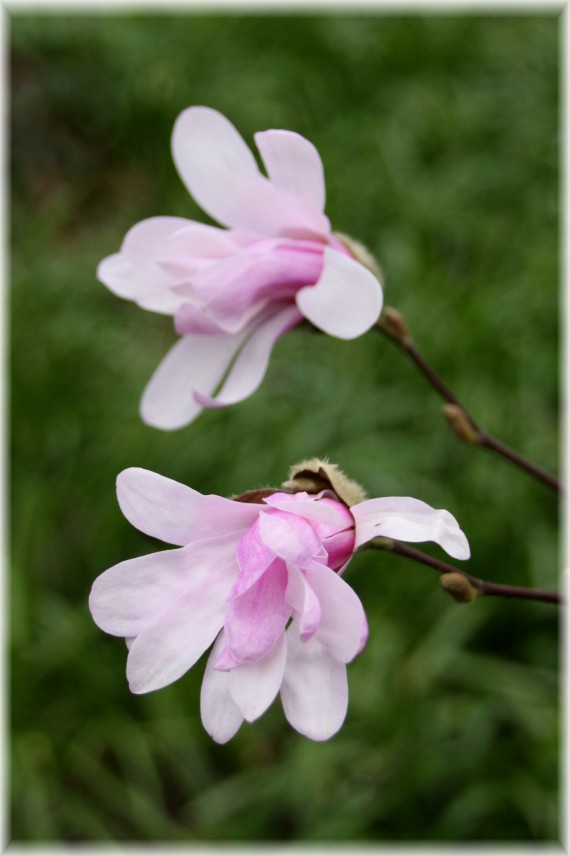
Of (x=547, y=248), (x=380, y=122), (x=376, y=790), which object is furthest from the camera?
(x=380, y=122)

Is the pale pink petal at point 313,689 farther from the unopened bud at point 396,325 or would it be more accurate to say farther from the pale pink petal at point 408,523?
the unopened bud at point 396,325

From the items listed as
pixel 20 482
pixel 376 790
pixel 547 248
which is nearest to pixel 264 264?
pixel 376 790

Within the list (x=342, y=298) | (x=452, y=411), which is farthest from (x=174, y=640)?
(x=452, y=411)

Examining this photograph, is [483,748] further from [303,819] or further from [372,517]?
[372,517]

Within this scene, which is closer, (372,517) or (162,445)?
(372,517)

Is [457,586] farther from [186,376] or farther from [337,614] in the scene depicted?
[186,376]

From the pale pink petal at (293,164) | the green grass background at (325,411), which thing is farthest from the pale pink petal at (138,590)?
the green grass background at (325,411)
